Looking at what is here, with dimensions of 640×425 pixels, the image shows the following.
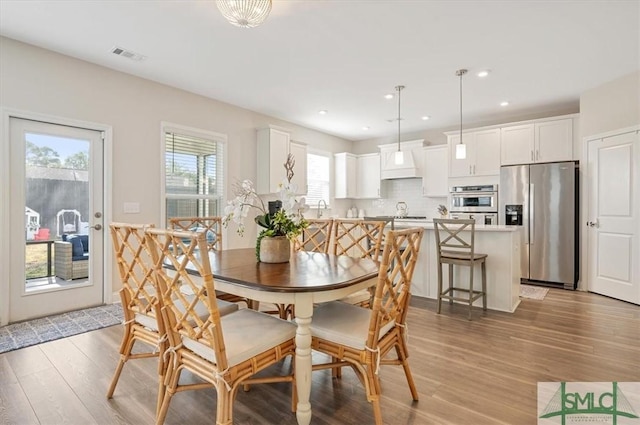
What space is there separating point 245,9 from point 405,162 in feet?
15.8

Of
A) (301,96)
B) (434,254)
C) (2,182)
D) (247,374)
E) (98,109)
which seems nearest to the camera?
(247,374)

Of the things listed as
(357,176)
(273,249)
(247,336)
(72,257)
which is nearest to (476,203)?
(357,176)

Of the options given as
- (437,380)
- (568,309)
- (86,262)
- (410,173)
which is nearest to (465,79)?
(410,173)

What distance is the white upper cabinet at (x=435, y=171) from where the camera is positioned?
6.05 metres

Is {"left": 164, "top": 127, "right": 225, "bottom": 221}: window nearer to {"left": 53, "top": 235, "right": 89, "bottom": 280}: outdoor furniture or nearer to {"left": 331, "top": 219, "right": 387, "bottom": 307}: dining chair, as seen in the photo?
{"left": 53, "top": 235, "right": 89, "bottom": 280}: outdoor furniture

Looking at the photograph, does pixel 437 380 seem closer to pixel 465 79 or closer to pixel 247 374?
pixel 247 374

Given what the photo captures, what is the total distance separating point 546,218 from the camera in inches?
183

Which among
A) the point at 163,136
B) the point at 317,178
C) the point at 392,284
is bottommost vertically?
the point at 392,284

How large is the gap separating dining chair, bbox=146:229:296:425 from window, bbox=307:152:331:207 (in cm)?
502

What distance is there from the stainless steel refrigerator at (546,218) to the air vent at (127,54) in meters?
5.28

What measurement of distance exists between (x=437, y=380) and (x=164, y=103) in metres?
4.24

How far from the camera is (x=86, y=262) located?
3566mm

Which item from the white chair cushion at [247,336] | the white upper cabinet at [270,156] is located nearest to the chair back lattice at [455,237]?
the white chair cushion at [247,336]

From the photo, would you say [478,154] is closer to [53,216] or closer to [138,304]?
[138,304]
